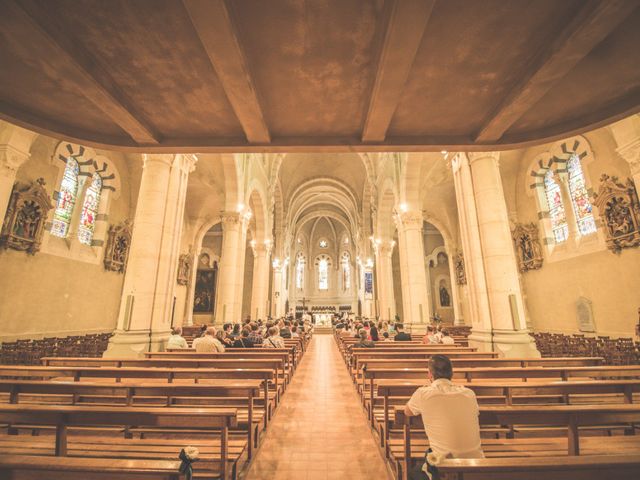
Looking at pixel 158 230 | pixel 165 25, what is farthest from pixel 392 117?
pixel 158 230

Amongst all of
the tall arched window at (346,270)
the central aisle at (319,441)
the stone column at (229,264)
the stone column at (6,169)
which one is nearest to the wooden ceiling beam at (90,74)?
the central aisle at (319,441)

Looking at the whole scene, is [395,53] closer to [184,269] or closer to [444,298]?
[184,269]

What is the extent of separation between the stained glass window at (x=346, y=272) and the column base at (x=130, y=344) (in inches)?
1285

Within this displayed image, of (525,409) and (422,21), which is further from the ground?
(422,21)

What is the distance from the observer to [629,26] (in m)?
2.21

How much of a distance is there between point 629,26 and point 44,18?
414 centimetres

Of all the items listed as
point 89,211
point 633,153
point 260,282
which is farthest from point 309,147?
point 260,282

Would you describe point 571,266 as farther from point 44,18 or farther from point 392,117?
point 44,18

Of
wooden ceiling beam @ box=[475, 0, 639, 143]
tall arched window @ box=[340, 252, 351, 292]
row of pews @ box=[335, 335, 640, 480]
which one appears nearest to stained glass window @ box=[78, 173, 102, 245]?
row of pews @ box=[335, 335, 640, 480]

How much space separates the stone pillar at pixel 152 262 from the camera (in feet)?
21.8

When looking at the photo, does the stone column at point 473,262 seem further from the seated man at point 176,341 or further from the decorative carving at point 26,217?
the decorative carving at point 26,217

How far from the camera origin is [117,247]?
1461 centimetres

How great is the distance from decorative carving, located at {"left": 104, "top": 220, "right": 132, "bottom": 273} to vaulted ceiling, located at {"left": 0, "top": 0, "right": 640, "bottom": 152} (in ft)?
43.4

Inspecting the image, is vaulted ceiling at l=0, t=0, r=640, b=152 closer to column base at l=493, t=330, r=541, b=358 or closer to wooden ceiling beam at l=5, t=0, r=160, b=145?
wooden ceiling beam at l=5, t=0, r=160, b=145
